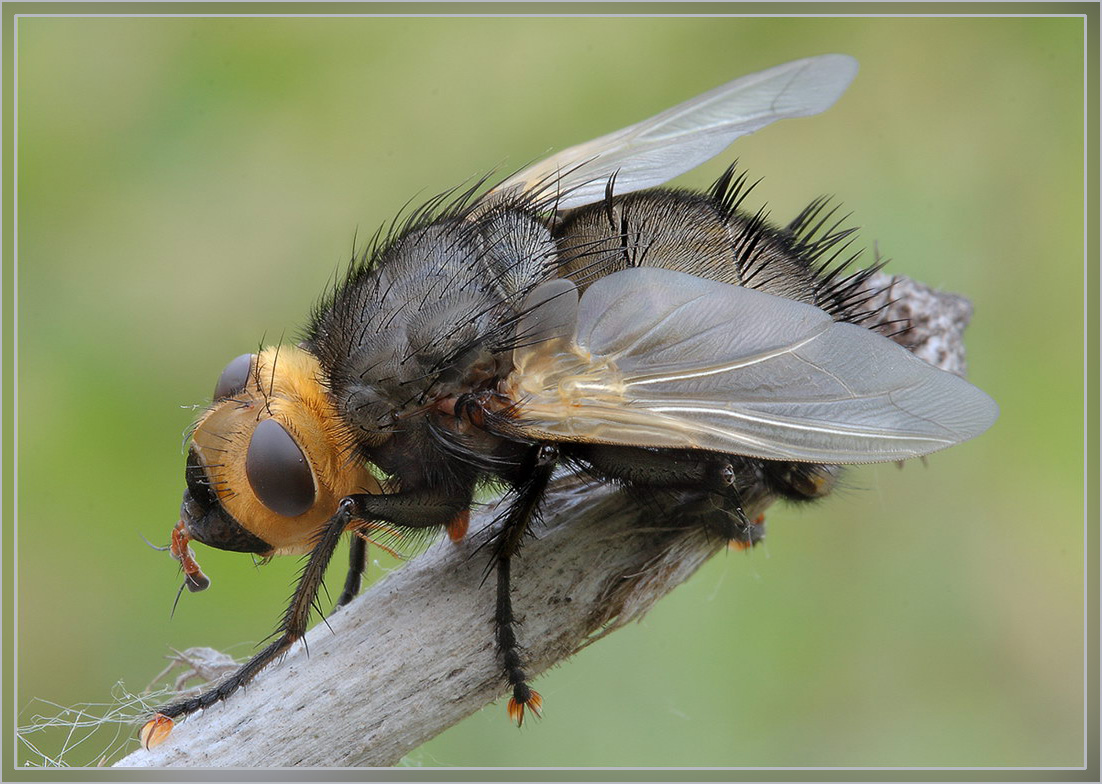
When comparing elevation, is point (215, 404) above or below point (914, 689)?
above

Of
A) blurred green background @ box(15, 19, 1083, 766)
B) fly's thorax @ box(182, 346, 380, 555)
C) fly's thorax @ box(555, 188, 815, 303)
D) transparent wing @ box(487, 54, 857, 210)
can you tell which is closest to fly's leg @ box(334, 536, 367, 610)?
blurred green background @ box(15, 19, 1083, 766)

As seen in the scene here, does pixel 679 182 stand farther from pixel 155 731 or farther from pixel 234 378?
pixel 155 731

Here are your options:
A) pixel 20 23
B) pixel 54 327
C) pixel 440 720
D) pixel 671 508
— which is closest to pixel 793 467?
pixel 671 508

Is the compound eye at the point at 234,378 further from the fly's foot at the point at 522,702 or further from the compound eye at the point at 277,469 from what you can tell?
the fly's foot at the point at 522,702

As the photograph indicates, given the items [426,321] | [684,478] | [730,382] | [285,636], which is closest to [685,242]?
[730,382]

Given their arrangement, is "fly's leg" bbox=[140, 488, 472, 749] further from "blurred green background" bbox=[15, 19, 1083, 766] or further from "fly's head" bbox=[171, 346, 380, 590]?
"blurred green background" bbox=[15, 19, 1083, 766]

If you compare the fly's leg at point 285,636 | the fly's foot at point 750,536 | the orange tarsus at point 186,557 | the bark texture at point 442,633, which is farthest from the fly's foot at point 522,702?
the orange tarsus at point 186,557

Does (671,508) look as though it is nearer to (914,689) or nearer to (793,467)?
(793,467)
